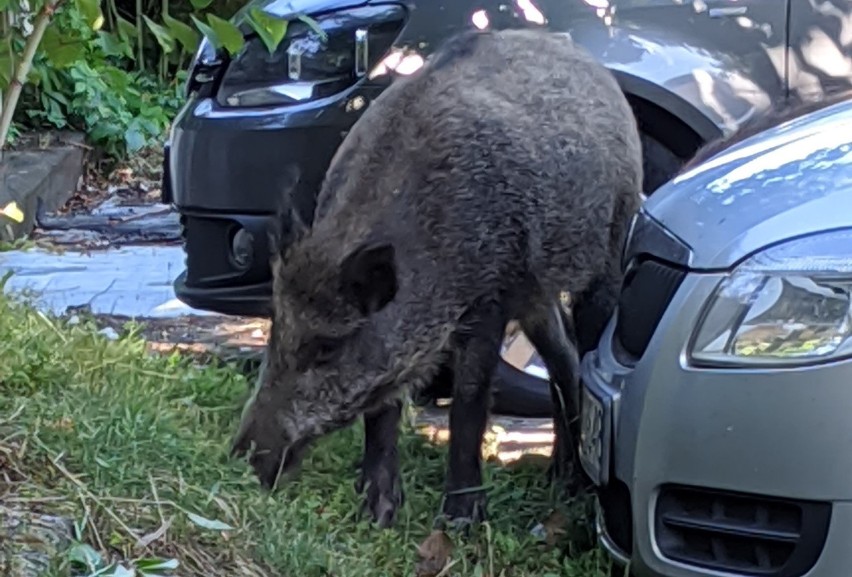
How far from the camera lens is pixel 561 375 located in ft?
17.4

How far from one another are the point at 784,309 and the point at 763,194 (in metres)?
0.36

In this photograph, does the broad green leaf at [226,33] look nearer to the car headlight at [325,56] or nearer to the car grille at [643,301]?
the car grille at [643,301]

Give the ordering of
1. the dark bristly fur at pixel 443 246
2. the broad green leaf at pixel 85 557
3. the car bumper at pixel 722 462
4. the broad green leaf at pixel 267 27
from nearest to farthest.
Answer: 1. the car bumper at pixel 722 462
2. the broad green leaf at pixel 85 557
3. the broad green leaf at pixel 267 27
4. the dark bristly fur at pixel 443 246

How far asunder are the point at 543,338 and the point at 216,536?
179 cm

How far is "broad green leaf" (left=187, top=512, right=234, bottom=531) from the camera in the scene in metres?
3.83

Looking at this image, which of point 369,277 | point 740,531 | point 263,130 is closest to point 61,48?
point 369,277

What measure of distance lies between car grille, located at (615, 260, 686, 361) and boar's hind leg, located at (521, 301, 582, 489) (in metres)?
1.04

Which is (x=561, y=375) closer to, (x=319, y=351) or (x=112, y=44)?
(x=319, y=351)

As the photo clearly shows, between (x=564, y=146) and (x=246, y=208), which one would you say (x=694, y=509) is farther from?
(x=246, y=208)

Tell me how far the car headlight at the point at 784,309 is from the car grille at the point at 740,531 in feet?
1.06

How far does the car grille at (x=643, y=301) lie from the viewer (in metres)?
3.74

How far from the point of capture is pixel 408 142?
15.3 feet

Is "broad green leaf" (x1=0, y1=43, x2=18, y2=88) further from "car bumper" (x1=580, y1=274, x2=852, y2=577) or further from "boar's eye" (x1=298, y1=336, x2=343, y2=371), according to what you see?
"car bumper" (x1=580, y1=274, x2=852, y2=577)

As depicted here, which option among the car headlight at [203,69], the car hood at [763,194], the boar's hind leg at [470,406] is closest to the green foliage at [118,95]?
the car headlight at [203,69]
